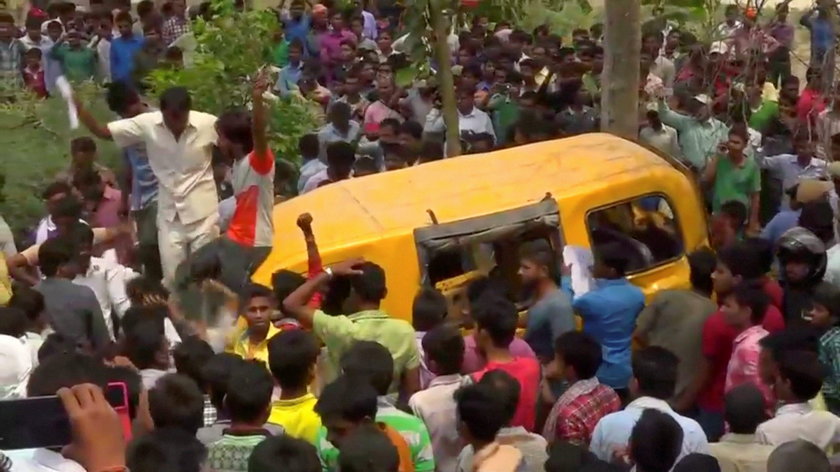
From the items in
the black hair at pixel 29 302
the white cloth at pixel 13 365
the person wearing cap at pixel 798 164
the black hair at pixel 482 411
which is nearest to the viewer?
the black hair at pixel 482 411

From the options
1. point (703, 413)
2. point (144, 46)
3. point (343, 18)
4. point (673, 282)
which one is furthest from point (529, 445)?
point (343, 18)

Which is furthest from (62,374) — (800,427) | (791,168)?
(791,168)

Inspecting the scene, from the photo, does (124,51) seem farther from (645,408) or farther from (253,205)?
(645,408)

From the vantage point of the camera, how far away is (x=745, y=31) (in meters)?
9.14

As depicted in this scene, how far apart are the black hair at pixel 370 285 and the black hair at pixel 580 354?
32.1 inches

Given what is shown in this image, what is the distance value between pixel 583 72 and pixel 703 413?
20.2 ft

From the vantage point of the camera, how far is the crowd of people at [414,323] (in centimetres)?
509

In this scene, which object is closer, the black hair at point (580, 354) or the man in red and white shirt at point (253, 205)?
the black hair at point (580, 354)

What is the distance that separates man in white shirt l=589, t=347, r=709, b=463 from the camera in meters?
5.58

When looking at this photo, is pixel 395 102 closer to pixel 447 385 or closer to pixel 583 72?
pixel 583 72

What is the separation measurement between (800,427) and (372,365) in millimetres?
1664

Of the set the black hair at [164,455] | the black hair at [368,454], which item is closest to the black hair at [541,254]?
the black hair at [368,454]

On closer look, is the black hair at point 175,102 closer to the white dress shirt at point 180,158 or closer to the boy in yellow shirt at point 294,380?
the white dress shirt at point 180,158

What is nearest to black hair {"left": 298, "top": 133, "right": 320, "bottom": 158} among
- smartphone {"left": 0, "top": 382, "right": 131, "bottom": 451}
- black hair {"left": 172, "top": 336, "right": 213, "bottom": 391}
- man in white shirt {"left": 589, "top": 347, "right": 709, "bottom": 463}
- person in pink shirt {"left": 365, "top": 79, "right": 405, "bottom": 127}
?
person in pink shirt {"left": 365, "top": 79, "right": 405, "bottom": 127}
